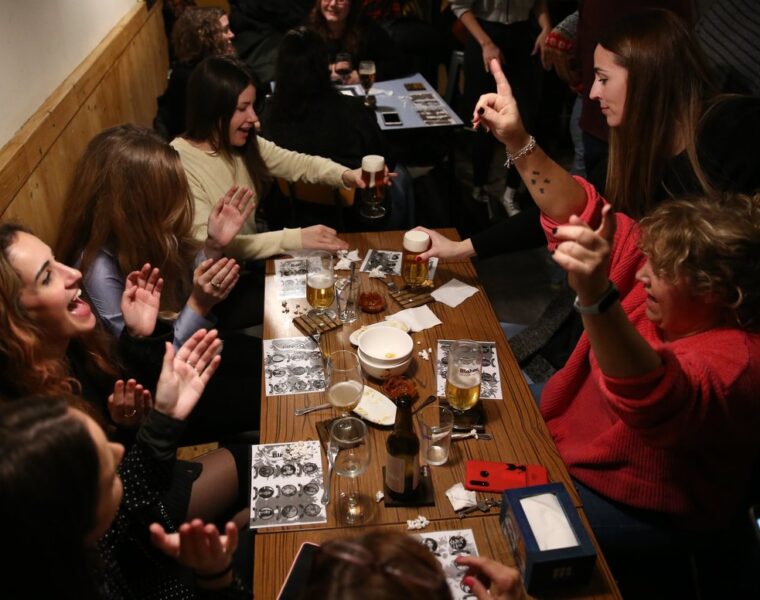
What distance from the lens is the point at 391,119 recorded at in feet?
11.8

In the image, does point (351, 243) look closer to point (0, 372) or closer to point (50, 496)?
point (0, 372)

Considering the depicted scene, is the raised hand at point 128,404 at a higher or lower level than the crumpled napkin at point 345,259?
lower

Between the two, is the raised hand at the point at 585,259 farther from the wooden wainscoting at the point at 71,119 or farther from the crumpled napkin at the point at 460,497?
the wooden wainscoting at the point at 71,119

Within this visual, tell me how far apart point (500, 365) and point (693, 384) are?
62cm

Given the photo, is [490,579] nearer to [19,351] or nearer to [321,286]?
[321,286]

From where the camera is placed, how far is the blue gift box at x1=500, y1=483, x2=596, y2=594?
1241mm

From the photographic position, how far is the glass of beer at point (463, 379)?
Result: 164 cm

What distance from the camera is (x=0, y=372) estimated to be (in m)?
1.52

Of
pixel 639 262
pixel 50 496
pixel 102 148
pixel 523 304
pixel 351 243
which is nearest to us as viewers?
pixel 50 496

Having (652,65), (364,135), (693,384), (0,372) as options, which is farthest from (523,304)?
(0,372)

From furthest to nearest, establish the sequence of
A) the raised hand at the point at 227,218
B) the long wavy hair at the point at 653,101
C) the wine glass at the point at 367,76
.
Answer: the wine glass at the point at 367,76 → the raised hand at the point at 227,218 → the long wavy hair at the point at 653,101

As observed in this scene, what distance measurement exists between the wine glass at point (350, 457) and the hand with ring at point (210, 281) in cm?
74

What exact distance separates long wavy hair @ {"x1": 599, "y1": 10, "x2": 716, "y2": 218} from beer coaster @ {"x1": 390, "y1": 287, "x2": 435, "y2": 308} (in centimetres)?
75

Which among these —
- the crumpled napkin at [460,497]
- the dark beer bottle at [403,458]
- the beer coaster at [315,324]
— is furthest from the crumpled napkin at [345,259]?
the crumpled napkin at [460,497]
